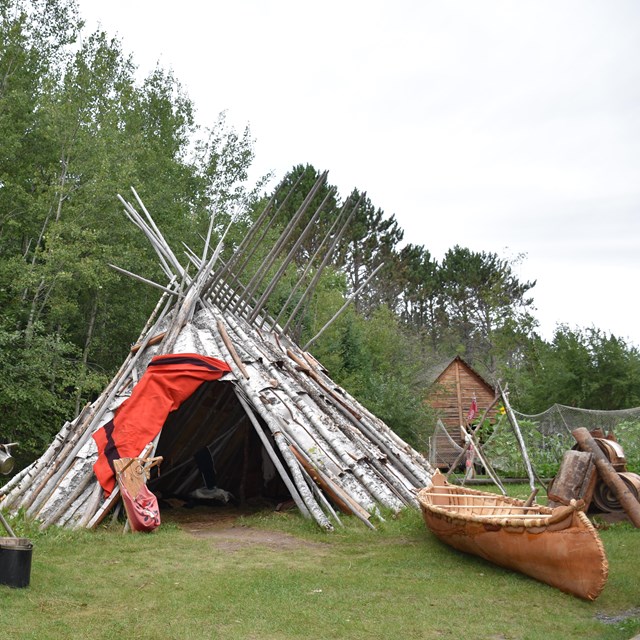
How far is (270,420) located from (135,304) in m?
9.60

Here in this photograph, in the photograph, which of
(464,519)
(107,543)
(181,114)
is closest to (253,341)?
(107,543)

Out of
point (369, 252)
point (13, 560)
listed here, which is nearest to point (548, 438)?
point (13, 560)

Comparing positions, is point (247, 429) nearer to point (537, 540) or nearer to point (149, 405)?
point (149, 405)

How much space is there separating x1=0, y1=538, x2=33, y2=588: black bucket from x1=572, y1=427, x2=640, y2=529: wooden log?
6241 millimetres

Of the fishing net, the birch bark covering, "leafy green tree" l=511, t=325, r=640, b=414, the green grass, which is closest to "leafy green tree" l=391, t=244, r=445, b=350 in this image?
"leafy green tree" l=511, t=325, r=640, b=414

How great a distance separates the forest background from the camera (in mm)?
14992

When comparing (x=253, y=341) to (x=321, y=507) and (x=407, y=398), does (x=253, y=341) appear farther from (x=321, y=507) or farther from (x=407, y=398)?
(x=407, y=398)

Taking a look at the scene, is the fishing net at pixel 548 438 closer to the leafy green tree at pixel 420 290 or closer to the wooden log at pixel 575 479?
the wooden log at pixel 575 479

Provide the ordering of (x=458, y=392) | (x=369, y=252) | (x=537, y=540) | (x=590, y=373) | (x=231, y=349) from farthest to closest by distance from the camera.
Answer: (x=369, y=252) < (x=458, y=392) < (x=590, y=373) < (x=231, y=349) < (x=537, y=540)

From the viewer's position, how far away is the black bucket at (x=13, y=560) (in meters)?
5.79

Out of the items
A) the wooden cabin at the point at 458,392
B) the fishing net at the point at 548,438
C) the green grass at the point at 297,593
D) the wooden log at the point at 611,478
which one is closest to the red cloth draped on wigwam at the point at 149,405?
the green grass at the point at 297,593

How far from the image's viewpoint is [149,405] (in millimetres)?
9164

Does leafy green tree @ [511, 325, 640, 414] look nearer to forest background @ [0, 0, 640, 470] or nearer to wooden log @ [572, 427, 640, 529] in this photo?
forest background @ [0, 0, 640, 470]

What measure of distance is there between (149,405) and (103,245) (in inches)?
299
